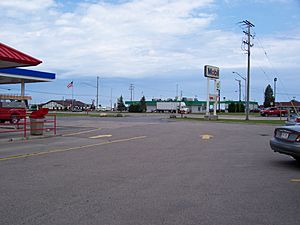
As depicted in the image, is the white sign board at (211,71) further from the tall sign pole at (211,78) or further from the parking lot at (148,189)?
the parking lot at (148,189)

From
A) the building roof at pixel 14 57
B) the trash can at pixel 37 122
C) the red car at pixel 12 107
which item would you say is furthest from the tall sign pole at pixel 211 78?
the building roof at pixel 14 57

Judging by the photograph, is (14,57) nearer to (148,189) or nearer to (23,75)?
(148,189)

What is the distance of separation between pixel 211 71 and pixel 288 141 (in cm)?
3576

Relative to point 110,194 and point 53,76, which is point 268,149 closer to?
point 110,194

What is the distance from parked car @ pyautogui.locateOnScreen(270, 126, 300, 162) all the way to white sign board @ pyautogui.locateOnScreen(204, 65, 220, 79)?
112ft

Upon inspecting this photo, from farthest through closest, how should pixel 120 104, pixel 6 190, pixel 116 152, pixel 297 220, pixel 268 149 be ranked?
pixel 120 104, pixel 268 149, pixel 116 152, pixel 6 190, pixel 297 220

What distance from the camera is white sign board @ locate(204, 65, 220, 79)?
43.6 m

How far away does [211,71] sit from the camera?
44.5 meters

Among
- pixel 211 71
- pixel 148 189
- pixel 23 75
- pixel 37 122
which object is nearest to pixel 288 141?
pixel 148 189

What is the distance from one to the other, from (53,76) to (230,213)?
33.0m

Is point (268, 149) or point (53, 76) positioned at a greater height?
point (53, 76)

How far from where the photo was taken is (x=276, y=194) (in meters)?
6.50

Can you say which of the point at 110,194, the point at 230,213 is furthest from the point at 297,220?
the point at 110,194

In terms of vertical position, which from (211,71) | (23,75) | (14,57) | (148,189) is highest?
(211,71)
